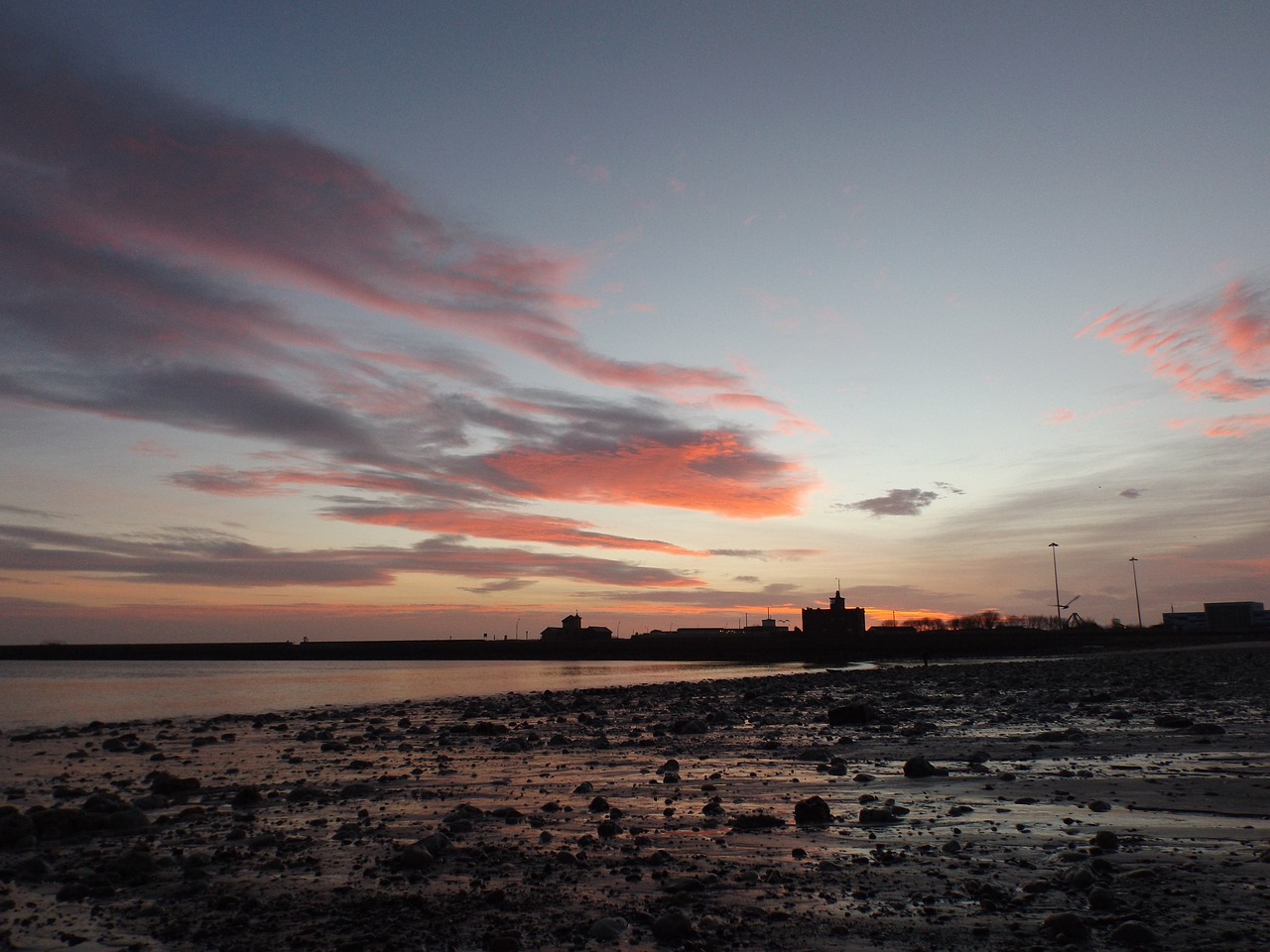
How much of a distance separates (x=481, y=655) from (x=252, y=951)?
185501mm

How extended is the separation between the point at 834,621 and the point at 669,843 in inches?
6138

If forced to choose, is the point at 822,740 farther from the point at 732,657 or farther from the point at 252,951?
the point at 732,657

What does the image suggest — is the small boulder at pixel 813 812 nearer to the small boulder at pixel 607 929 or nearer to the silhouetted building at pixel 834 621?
the small boulder at pixel 607 929

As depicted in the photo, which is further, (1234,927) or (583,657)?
(583,657)

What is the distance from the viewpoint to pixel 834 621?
159m

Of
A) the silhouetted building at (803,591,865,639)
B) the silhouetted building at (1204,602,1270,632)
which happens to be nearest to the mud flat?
the silhouetted building at (803,591,865,639)

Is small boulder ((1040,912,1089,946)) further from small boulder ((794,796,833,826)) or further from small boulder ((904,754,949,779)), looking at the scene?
small boulder ((904,754,949,779))

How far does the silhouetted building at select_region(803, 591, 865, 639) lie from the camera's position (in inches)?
6191

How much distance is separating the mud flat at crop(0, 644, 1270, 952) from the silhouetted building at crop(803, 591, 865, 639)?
13958 centimetres

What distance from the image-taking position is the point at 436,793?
1421 cm

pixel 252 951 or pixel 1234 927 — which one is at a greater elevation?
pixel 1234 927

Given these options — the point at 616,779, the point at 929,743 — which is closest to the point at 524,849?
the point at 616,779

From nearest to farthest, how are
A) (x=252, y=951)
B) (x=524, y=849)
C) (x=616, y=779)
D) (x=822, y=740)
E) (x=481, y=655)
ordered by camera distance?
(x=252, y=951) < (x=524, y=849) < (x=616, y=779) < (x=822, y=740) < (x=481, y=655)

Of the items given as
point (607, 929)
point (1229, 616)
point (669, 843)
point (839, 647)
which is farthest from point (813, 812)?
point (1229, 616)
